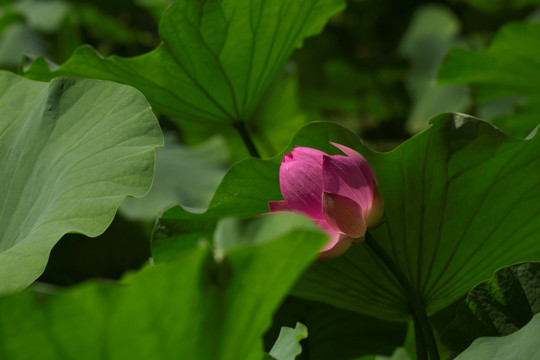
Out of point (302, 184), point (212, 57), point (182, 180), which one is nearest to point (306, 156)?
point (302, 184)

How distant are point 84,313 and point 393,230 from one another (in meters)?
0.32

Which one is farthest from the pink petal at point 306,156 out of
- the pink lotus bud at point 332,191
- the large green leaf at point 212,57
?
the large green leaf at point 212,57

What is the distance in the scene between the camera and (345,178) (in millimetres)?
480

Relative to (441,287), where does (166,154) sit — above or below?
below

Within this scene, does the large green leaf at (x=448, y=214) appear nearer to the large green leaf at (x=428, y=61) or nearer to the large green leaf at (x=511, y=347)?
the large green leaf at (x=511, y=347)

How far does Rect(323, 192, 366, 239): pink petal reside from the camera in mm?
476

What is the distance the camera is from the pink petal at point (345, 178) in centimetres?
48

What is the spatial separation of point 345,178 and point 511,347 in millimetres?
152

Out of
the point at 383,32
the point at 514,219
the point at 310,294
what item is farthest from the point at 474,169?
the point at 383,32

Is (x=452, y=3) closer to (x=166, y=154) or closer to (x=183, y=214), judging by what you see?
(x=166, y=154)

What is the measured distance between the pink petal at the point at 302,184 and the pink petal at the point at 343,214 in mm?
12

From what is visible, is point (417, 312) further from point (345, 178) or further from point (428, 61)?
point (428, 61)

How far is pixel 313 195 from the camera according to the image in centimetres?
49

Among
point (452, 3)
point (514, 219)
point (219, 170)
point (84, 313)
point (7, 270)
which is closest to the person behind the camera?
point (84, 313)
